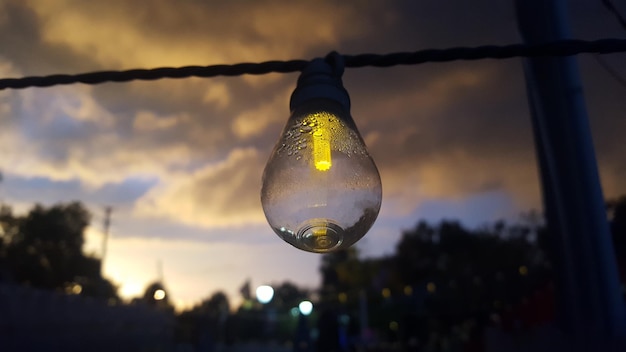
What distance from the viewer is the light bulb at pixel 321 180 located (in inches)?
42.8

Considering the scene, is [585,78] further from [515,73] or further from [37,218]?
[37,218]

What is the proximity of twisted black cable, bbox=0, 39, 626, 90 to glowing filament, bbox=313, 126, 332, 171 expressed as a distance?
0.82 ft

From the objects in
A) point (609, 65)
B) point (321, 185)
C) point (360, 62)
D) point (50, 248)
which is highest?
Result: point (50, 248)

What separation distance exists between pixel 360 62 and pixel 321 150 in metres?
0.32

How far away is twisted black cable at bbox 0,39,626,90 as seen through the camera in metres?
1.22

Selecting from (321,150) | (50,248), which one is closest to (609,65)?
(321,150)

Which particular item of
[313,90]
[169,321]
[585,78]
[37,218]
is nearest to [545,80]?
[585,78]

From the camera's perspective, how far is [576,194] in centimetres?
233

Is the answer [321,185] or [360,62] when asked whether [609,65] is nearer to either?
[360,62]

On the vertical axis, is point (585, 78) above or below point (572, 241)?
above

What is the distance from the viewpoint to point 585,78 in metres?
2.71

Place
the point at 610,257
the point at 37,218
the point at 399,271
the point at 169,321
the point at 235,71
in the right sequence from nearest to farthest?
the point at 235,71 < the point at 610,257 < the point at 169,321 < the point at 37,218 < the point at 399,271

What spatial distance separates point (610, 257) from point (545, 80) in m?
0.81

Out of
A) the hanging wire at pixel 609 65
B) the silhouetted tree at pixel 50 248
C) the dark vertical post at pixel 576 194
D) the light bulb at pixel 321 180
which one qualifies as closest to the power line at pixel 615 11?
the hanging wire at pixel 609 65
